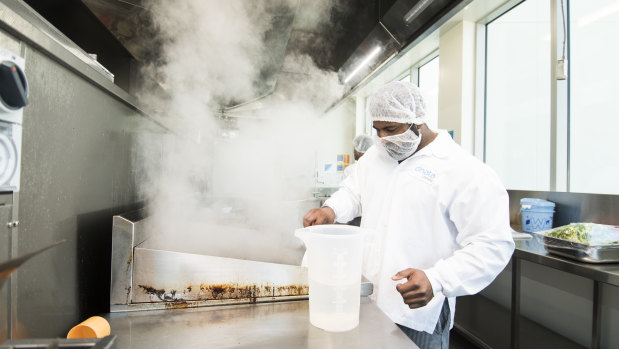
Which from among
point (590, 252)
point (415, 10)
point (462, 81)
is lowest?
point (590, 252)

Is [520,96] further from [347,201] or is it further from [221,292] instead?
[221,292]

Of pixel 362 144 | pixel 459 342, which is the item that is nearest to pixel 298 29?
pixel 362 144

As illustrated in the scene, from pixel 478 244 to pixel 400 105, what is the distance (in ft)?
1.90

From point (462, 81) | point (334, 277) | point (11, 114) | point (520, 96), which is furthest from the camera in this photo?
point (462, 81)

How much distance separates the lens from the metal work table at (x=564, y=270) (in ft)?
4.40

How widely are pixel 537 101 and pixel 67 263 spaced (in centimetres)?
331

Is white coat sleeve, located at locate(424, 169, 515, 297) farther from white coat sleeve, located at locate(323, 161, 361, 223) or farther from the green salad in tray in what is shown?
the green salad in tray

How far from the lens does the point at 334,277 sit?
73cm

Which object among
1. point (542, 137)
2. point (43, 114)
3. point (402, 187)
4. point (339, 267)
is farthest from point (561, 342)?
point (43, 114)

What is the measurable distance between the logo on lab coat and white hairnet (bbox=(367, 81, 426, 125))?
188 mm

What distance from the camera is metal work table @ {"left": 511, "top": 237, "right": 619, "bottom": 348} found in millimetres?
1340

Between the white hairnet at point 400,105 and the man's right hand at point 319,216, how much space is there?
447 mm

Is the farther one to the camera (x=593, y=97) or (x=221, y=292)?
(x=593, y=97)

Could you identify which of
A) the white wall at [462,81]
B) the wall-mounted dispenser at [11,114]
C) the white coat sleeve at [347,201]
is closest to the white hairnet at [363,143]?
the white wall at [462,81]
